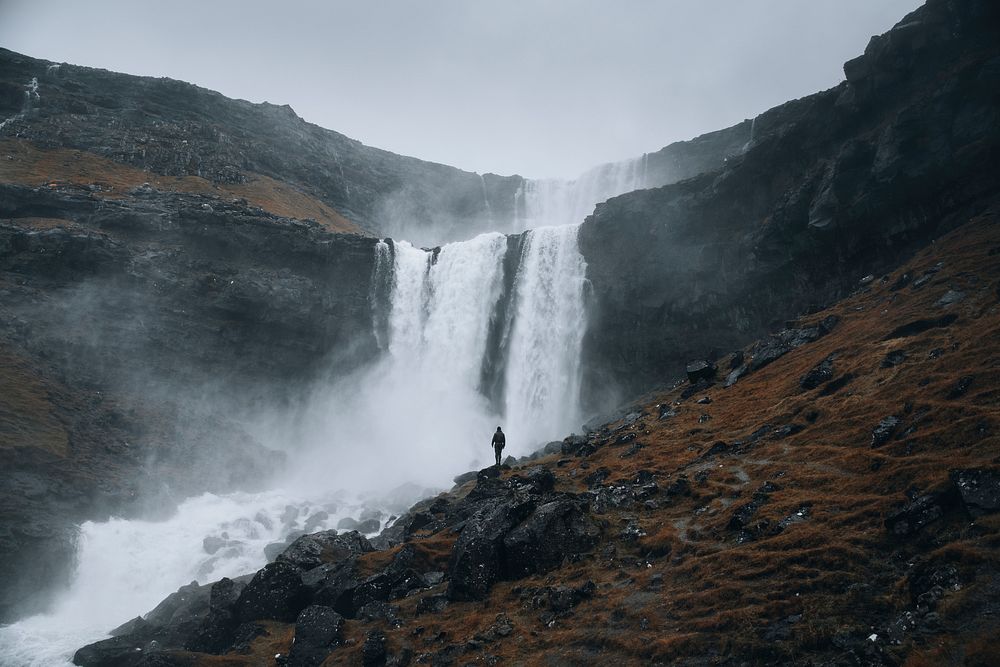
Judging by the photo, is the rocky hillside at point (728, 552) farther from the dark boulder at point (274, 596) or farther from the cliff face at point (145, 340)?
the cliff face at point (145, 340)

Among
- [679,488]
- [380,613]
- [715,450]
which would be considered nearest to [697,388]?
[715,450]

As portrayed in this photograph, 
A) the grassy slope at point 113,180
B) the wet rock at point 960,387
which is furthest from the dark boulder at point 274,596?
the grassy slope at point 113,180

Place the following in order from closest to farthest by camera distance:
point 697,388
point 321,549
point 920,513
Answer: point 920,513 → point 321,549 → point 697,388

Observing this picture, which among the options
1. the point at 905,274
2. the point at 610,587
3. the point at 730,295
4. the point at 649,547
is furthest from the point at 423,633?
the point at 730,295

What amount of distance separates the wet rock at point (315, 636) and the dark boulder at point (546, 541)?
7.18 m

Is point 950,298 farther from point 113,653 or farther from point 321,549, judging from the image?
point 113,653

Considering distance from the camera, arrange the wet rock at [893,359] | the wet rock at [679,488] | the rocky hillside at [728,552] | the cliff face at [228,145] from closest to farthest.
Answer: the rocky hillside at [728,552]
the wet rock at [679,488]
the wet rock at [893,359]
the cliff face at [228,145]

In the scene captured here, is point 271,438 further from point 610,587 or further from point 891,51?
point 891,51

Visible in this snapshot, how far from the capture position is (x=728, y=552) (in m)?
19.7

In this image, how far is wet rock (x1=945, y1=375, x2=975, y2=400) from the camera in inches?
930

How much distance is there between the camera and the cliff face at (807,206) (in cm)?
4662

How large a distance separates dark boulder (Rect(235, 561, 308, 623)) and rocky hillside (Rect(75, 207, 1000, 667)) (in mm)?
94

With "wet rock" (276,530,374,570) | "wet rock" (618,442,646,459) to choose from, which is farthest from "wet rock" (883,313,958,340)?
"wet rock" (276,530,374,570)

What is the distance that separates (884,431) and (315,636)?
2441cm
